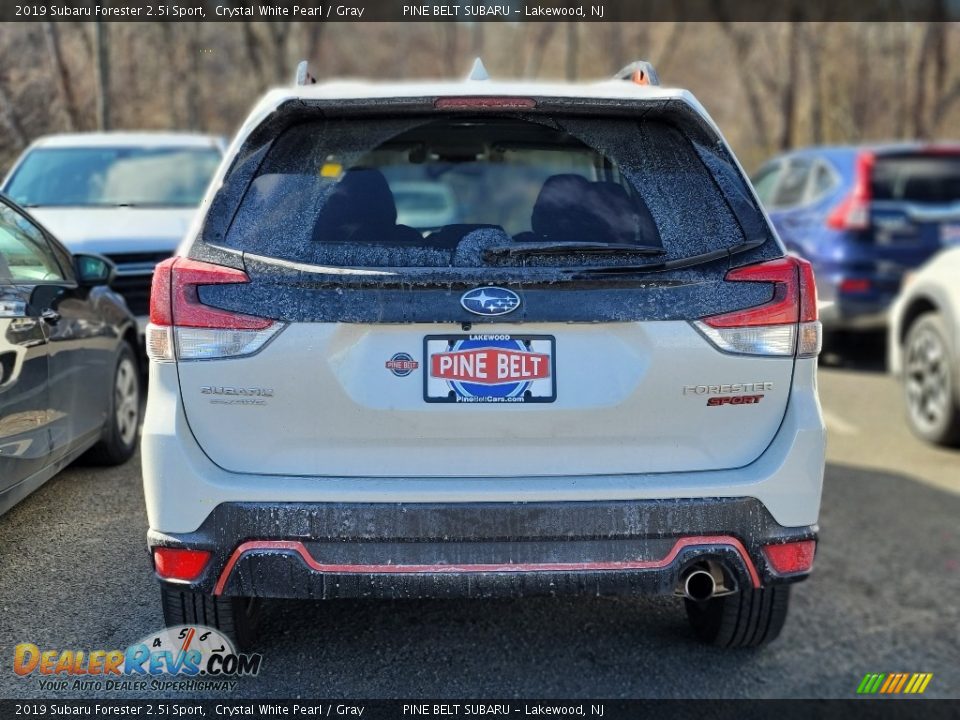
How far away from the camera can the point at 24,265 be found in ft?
13.4

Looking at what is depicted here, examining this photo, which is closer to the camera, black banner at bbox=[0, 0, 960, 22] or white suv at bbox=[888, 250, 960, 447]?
white suv at bbox=[888, 250, 960, 447]

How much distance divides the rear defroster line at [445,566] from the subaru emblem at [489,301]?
2.30 ft

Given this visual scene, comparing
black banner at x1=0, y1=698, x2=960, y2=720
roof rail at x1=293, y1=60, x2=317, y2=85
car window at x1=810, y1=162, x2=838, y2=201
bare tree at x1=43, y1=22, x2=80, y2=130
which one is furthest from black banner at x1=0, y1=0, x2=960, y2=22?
black banner at x1=0, y1=698, x2=960, y2=720

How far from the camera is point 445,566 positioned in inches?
112

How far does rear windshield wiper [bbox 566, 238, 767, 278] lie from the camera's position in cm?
287

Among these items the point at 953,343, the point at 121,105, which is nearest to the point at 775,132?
the point at 121,105

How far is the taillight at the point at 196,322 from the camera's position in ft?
9.29

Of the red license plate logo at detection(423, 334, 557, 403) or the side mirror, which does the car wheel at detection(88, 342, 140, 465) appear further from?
the red license plate logo at detection(423, 334, 557, 403)

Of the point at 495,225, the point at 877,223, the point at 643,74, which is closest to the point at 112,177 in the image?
the point at 643,74

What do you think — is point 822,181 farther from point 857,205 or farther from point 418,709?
point 418,709

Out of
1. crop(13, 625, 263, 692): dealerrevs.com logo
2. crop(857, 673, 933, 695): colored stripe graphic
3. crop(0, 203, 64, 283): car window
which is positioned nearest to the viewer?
crop(13, 625, 263, 692): dealerrevs.com logo

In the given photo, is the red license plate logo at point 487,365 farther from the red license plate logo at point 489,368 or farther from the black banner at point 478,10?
the black banner at point 478,10

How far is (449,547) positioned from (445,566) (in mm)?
54

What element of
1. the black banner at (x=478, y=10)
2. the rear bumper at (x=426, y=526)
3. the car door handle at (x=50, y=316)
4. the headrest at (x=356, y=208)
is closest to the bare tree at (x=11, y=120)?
the black banner at (x=478, y=10)
